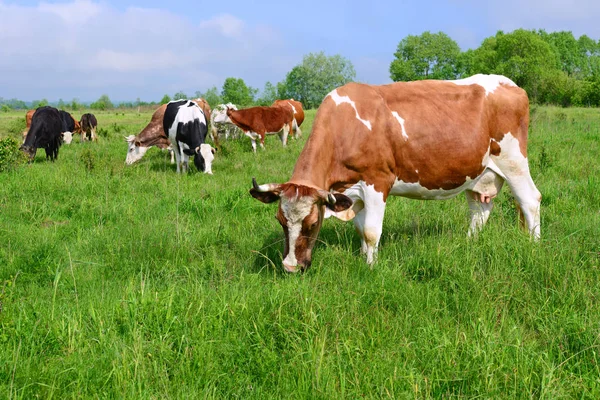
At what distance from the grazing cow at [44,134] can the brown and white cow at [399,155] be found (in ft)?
37.1

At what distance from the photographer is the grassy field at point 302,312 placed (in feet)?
9.67

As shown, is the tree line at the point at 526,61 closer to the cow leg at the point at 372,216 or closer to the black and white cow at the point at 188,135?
the black and white cow at the point at 188,135

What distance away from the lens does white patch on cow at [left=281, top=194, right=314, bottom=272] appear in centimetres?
441

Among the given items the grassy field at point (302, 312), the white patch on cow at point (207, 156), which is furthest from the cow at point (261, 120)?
the grassy field at point (302, 312)

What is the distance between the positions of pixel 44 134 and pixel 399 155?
12262 millimetres

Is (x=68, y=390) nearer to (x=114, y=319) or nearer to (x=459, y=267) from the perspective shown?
(x=114, y=319)

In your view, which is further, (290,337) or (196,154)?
(196,154)

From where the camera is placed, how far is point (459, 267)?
4.52 meters

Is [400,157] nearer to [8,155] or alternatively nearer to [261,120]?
[8,155]

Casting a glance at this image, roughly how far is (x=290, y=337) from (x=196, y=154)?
961cm

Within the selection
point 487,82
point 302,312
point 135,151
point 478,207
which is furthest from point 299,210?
point 135,151

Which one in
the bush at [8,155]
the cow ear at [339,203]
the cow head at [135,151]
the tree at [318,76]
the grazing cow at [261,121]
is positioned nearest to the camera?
the cow ear at [339,203]

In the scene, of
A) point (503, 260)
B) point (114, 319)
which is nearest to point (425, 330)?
point (503, 260)

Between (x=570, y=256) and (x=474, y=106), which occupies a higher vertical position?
(x=474, y=106)
